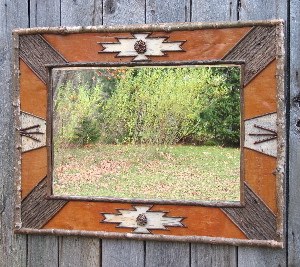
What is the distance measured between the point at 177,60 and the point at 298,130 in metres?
0.54

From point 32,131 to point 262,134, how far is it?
3.06 feet

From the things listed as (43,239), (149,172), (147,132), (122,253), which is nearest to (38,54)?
(147,132)

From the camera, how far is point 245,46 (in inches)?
61.7

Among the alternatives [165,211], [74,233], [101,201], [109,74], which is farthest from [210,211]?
[109,74]

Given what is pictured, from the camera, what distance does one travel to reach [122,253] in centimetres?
173

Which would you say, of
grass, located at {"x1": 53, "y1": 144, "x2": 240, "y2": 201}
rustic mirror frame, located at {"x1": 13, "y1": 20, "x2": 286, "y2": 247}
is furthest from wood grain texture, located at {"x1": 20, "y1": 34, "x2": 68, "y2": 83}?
grass, located at {"x1": 53, "y1": 144, "x2": 240, "y2": 201}

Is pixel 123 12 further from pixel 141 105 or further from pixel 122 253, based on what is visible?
pixel 122 253

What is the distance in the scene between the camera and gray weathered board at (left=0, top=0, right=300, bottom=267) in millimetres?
1590

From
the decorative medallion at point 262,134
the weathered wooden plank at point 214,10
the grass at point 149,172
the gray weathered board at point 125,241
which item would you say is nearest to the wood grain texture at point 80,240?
the gray weathered board at point 125,241

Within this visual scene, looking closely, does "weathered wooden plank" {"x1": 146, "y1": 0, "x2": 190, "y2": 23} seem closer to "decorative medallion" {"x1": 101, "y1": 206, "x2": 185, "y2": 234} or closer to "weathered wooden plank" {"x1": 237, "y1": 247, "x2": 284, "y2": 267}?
"decorative medallion" {"x1": 101, "y1": 206, "x2": 185, "y2": 234}

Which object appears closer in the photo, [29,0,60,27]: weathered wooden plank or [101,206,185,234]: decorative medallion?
[101,206,185,234]: decorative medallion

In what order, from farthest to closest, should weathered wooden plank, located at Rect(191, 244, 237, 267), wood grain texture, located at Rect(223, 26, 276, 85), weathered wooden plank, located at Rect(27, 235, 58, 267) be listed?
1. weathered wooden plank, located at Rect(27, 235, 58, 267)
2. weathered wooden plank, located at Rect(191, 244, 237, 267)
3. wood grain texture, located at Rect(223, 26, 276, 85)

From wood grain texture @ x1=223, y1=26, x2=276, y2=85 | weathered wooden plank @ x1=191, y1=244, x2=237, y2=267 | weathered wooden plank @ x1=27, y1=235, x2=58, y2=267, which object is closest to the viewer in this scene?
wood grain texture @ x1=223, y1=26, x2=276, y2=85

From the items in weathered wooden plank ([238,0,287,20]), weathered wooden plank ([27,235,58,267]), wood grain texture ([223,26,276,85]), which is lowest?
weathered wooden plank ([27,235,58,267])
